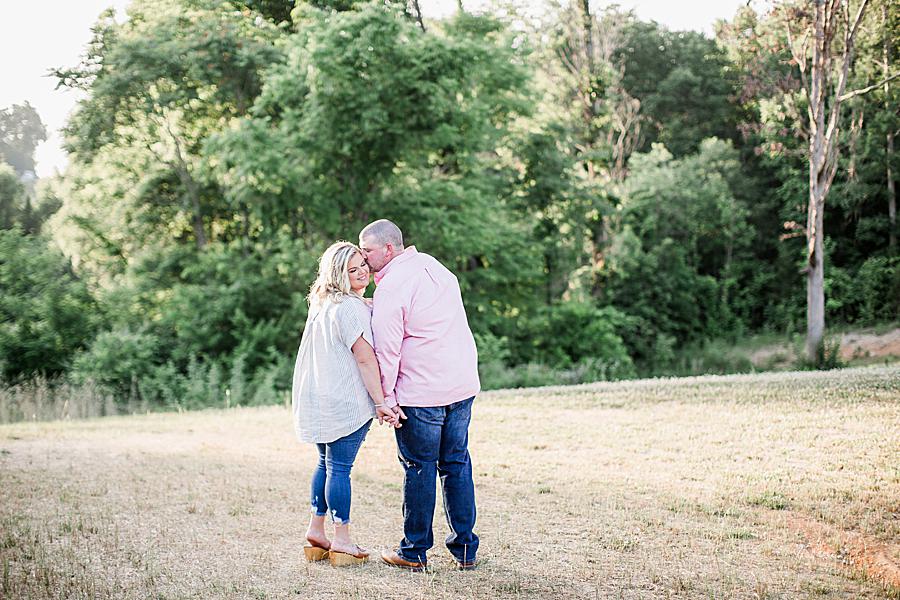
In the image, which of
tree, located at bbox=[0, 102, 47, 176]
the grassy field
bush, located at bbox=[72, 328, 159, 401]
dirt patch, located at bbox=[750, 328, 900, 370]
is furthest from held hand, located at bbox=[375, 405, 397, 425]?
dirt patch, located at bbox=[750, 328, 900, 370]

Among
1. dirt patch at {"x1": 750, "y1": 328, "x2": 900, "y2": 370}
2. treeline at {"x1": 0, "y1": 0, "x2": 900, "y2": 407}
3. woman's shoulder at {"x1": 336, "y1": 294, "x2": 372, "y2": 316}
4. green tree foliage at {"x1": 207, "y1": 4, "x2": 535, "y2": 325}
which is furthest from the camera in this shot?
dirt patch at {"x1": 750, "y1": 328, "x2": 900, "y2": 370}

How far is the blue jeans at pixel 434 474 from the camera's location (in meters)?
Answer: 4.72

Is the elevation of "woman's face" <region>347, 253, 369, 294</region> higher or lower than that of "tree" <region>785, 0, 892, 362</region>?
lower

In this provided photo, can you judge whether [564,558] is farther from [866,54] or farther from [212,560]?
[866,54]

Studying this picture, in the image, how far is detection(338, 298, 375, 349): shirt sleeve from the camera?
4719 millimetres

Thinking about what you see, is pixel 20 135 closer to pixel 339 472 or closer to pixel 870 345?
pixel 339 472

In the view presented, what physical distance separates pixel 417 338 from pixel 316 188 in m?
13.6

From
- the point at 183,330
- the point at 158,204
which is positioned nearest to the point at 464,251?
the point at 183,330

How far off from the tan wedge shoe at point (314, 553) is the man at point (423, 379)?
1.29 feet

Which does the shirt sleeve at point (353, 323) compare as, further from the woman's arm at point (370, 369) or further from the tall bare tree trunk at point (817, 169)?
the tall bare tree trunk at point (817, 169)

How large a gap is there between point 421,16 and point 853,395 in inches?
700

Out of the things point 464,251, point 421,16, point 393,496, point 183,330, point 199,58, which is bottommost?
point 393,496

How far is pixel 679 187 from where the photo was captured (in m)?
30.1

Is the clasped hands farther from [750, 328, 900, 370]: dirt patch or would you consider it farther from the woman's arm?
[750, 328, 900, 370]: dirt patch
